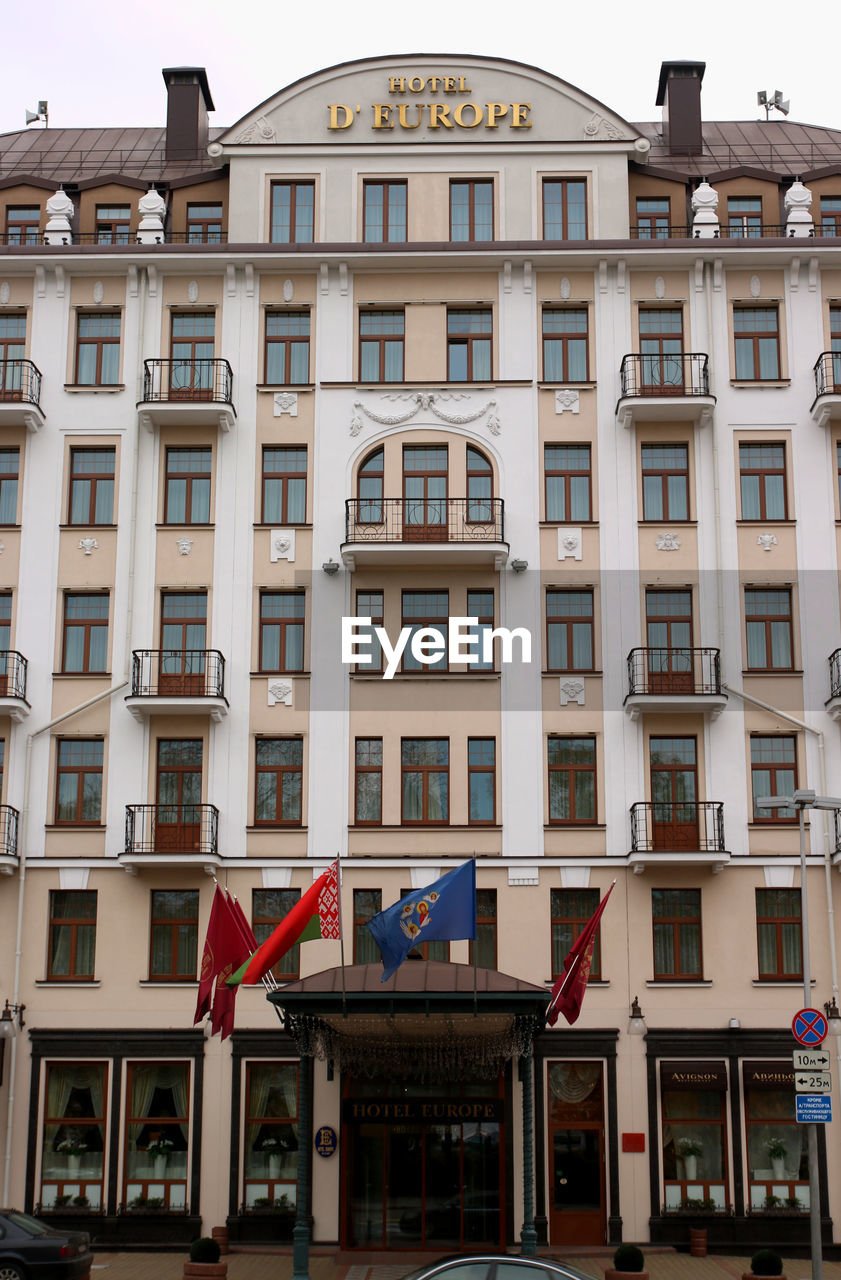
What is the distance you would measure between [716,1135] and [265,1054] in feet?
33.3

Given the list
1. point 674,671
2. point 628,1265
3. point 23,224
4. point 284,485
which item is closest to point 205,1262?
point 628,1265

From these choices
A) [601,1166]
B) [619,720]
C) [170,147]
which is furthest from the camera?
[170,147]

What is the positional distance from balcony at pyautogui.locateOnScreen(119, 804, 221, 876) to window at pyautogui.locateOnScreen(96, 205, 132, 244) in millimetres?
15115

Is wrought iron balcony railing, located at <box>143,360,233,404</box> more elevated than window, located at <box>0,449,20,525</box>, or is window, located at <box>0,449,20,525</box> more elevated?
wrought iron balcony railing, located at <box>143,360,233,404</box>

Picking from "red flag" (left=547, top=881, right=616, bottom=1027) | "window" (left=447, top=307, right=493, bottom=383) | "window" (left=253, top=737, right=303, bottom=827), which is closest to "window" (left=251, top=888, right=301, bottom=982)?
"window" (left=253, top=737, right=303, bottom=827)

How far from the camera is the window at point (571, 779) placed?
35062 millimetres

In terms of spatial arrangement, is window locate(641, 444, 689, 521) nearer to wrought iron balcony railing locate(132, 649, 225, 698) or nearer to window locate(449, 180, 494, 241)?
window locate(449, 180, 494, 241)

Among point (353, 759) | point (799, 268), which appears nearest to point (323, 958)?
point (353, 759)

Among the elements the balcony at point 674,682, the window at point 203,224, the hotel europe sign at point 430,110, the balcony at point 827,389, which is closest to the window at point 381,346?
the window at point 203,224

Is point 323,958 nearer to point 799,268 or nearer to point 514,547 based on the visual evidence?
point 514,547

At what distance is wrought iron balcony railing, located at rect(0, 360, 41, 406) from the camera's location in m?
37.1

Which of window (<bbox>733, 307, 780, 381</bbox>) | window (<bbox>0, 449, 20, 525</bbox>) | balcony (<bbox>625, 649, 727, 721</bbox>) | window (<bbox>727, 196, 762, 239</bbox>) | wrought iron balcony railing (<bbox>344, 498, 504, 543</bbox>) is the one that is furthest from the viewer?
window (<bbox>727, 196, 762, 239</bbox>)

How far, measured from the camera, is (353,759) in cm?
3544

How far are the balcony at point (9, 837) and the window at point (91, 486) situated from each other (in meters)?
7.22
